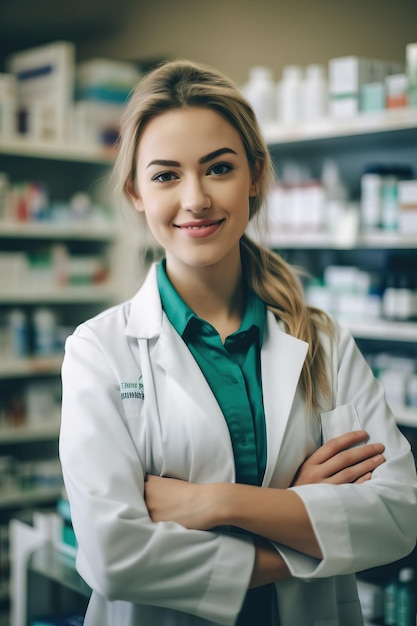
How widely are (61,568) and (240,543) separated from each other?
1071mm

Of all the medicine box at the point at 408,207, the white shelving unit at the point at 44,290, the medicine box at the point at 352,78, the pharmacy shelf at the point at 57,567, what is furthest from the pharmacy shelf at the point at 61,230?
the pharmacy shelf at the point at 57,567

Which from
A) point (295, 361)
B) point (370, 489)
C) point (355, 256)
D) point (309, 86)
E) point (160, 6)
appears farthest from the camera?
point (160, 6)

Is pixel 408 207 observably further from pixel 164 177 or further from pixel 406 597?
pixel 164 177

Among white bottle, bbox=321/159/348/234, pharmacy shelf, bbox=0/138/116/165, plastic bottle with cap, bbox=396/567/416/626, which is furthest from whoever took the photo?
pharmacy shelf, bbox=0/138/116/165

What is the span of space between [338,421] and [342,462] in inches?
3.4

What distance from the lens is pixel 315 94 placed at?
10.7 feet

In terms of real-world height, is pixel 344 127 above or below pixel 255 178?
above

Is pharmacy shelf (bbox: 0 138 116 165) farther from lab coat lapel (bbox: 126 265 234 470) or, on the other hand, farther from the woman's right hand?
the woman's right hand

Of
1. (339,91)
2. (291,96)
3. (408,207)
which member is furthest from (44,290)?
(408,207)

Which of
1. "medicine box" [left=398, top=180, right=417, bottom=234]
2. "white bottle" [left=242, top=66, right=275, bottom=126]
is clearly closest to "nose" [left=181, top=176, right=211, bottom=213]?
"medicine box" [left=398, top=180, right=417, bottom=234]

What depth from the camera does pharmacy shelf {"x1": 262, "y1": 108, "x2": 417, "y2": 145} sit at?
293cm

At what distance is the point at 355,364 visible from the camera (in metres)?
1.48

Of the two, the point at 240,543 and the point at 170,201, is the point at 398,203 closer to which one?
the point at 170,201

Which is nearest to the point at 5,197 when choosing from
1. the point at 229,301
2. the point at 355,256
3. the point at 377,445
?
the point at 355,256
